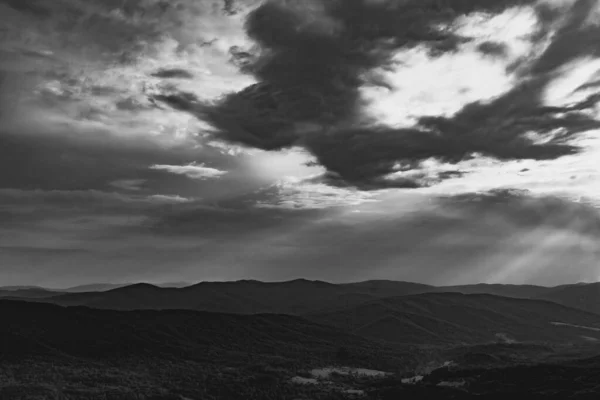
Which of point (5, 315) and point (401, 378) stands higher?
point (5, 315)

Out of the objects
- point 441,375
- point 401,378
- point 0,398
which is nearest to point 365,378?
point 401,378

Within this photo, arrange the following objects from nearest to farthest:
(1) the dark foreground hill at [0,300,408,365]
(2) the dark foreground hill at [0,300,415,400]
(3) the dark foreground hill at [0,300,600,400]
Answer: (2) the dark foreground hill at [0,300,415,400], (3) the dark foreground hill at [0,300,600,400], (1) the dark foreground hill at [0,300,408,365]

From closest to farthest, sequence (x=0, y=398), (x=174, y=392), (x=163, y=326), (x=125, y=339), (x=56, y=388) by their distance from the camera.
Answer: (x=0, y=398), (x=56, y=388), (x=174, y=392), (x=125, y=339), (x=163, y=326)

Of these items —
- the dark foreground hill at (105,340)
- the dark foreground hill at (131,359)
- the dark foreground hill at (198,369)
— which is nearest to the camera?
the dark foreground hill at (131,359)

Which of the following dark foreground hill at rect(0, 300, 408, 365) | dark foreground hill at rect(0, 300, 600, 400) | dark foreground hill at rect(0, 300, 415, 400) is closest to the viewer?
dark foreground hill at rect(0, 300, 415, 400)

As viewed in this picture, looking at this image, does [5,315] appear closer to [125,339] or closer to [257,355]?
[125,339]

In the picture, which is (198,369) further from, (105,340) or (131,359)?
(105,340)

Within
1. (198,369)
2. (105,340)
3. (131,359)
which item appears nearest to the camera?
(198,369)

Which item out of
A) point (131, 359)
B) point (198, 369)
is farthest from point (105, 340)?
point (198, 369)

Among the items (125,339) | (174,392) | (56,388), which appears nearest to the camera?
(56,388)

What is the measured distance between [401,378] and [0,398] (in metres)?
100

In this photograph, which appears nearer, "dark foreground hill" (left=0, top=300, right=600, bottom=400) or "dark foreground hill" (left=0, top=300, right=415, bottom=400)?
"dark foreground hill" (left=0, top=300, right=415, bottom=400)

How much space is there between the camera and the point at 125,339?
17150 centimetres

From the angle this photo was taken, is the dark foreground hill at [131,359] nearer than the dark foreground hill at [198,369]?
Yes
